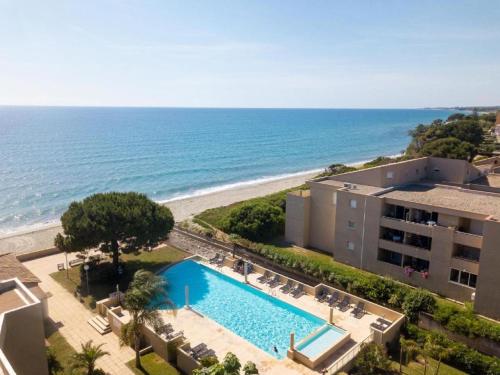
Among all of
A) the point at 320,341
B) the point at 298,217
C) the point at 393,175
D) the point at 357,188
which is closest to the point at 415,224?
the point at 357,188

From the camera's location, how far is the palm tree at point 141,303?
1877 centimetres

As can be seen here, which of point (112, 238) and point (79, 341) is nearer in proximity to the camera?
point (79, 341)

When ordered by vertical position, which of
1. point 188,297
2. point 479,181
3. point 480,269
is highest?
point 479,181

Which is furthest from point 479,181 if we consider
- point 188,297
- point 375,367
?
point 188,297

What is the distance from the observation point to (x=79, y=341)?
74.0ft

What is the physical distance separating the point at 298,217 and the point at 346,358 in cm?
1722

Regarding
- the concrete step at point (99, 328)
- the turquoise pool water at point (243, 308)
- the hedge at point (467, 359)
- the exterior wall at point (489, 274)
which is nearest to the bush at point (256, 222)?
the turquoise pool water at point (243, 308)

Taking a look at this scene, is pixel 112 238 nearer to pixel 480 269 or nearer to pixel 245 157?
pixel 480 269

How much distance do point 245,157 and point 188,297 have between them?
3379 inches

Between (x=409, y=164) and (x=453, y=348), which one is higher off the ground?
(x=409, y=164)

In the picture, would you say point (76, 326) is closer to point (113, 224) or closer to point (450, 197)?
point (113, 224)

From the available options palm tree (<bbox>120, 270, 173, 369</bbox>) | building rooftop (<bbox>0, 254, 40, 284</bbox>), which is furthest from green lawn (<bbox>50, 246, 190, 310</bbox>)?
palm tree (<bbox>120, 270, 173, 369</bbox>)

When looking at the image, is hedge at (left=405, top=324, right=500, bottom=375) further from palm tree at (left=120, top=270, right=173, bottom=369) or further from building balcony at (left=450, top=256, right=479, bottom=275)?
palm tree at (left=120, top=270, right=173, bottom=369)

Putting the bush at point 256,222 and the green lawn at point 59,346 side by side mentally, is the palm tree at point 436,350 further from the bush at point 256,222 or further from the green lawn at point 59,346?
the bush at point 256,222
